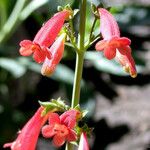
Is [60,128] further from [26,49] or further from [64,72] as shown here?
[64,72]

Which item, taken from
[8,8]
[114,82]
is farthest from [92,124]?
[8,8]

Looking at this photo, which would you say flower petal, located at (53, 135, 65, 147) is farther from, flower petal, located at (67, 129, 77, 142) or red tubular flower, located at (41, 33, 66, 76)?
red tubular flower, located at (41, 33, 66, 76)

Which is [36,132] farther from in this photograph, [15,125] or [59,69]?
[15,125]

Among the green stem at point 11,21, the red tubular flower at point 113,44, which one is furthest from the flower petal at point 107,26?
the green stem at point 11,21

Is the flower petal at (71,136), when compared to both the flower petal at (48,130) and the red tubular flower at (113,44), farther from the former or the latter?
the red tubular flower at (113,44)

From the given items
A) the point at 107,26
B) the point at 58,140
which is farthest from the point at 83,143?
the point at 107,26

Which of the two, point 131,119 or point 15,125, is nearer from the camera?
point 15,125
